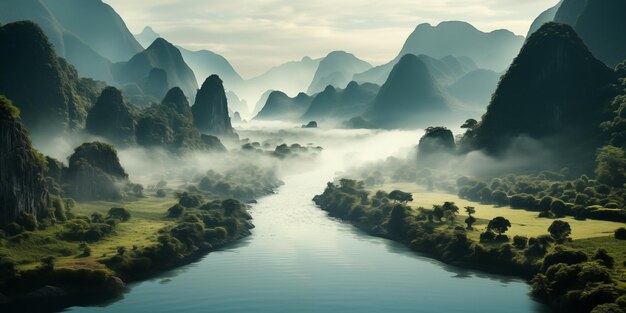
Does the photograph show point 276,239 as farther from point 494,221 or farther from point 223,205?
point 494,221

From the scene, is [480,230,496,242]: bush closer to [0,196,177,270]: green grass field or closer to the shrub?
the shrub

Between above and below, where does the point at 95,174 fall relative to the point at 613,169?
below

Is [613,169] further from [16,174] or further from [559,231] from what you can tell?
[16,174]

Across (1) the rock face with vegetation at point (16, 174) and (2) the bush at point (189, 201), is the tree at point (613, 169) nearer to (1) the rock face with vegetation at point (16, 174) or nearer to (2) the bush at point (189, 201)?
(2) the bush at point (189, 201)

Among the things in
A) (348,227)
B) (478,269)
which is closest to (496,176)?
(348,227)

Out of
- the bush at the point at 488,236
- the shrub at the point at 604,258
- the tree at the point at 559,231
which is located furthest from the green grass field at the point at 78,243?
the shrub at the point at 604,258

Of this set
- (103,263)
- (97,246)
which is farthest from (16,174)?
(103,263)
